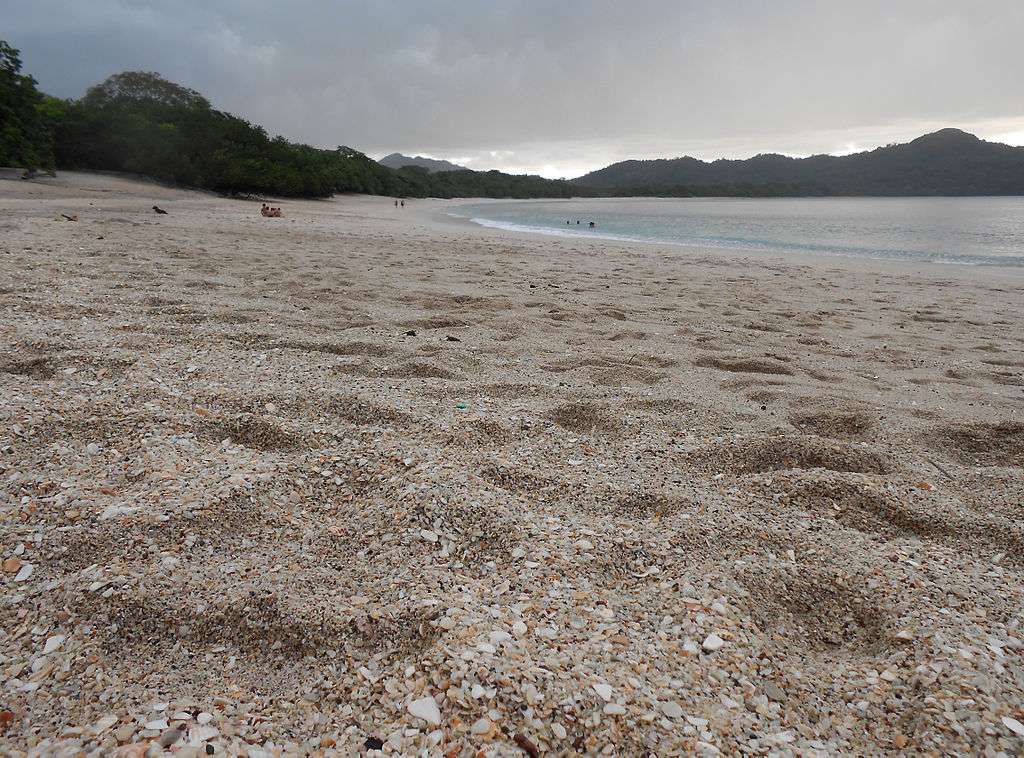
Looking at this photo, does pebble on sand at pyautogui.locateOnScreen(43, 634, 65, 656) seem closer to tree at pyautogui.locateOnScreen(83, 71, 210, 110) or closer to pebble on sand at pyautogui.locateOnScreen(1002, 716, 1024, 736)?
pebble on sand at pyautogui.locateOnScreen(1002, 716, 1024, 736)

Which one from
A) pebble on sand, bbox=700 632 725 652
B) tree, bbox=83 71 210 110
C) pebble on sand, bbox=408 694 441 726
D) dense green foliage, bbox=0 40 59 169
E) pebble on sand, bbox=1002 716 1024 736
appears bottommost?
pebble on sand, bbox=700 632 725 652

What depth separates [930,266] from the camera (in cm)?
1210

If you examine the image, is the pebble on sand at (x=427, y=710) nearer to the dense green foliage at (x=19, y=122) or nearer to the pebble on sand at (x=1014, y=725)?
the pebble on sand at (x=1014, y=725)

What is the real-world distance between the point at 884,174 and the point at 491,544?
120 m

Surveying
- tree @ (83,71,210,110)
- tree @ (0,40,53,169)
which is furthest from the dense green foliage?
tree @ (83,71,210,110)

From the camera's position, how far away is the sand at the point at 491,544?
126 cm

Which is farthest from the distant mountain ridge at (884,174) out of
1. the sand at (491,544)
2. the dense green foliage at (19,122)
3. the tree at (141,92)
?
the sand at (491,544)

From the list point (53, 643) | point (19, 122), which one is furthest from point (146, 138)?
point (53, 643)

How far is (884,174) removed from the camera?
9844cm

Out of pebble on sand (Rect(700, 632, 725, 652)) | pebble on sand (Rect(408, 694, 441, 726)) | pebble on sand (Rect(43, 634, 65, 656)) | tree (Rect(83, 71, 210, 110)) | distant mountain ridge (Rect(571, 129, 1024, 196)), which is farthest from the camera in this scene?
distant mountain ridge (Rect(571, 129, 1024, 196))

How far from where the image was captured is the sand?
1260 millimetres

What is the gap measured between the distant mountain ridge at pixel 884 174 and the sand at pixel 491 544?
11196 cm

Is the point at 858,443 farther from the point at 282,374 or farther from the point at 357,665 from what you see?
the point at 282,374

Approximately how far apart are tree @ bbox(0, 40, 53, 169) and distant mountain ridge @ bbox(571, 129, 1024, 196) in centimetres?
9505
